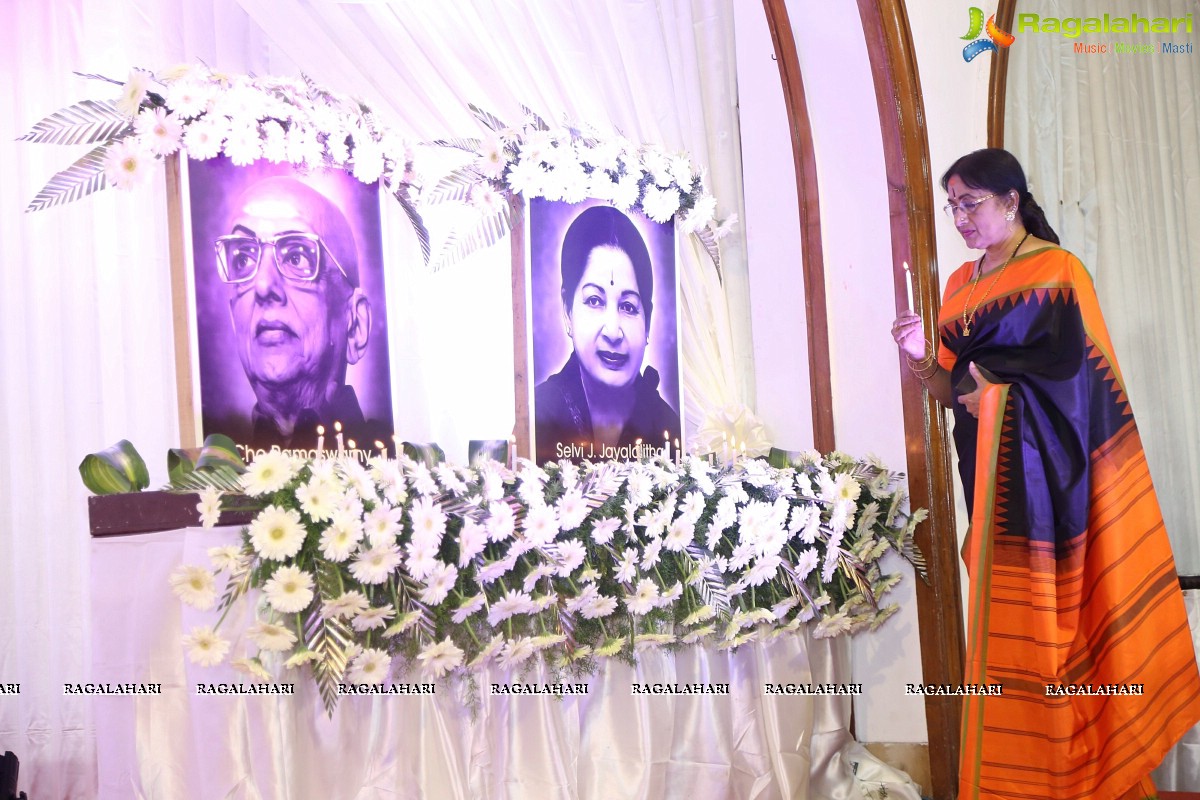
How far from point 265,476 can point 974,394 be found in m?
1.93

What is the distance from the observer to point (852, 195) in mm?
3680

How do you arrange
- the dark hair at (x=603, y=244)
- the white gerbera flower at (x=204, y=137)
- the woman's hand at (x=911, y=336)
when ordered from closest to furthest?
1. the woman's hand at (x=911, y=336)
2. the white gerbera flower at (x=204, y=137)
3. the dark hair at (x=603, y=244)

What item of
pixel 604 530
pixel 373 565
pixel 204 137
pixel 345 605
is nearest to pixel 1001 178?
pixel 604 530

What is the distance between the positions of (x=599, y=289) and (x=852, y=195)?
1.15m

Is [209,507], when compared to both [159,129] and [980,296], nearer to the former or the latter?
[159,129]

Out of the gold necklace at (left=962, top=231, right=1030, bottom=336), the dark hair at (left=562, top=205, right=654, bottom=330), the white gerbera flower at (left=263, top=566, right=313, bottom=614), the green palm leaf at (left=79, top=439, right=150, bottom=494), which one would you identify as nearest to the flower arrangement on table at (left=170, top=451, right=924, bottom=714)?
the white gerbera flower at (left=263, top=566, right=313, bottom=614)

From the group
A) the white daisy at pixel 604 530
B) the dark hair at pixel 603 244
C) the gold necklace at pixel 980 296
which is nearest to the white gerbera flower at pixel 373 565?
the white daisy at pixel 604 530

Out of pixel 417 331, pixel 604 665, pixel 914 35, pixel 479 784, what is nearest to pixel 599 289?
pixel 417 331

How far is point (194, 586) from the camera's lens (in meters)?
2.27

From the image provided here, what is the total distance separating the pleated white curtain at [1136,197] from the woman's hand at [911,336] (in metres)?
1.08

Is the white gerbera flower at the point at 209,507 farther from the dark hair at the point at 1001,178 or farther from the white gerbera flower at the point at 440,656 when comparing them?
the dark hair at the point at 1001,178

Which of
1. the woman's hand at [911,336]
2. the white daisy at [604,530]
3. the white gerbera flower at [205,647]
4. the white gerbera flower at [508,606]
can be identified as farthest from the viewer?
the woman's hand at [911,336]

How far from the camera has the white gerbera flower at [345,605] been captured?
233cm

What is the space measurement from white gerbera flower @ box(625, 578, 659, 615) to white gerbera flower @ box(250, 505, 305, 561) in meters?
0.95
